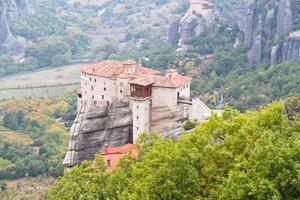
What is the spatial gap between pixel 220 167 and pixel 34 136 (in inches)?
4093

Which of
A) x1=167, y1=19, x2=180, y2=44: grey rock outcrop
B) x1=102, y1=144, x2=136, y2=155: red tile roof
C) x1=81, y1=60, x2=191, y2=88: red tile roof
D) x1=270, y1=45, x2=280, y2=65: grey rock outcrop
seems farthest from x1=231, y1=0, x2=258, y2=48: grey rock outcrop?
x1=102, y1=144, x2=136, y2=155: red tile roof

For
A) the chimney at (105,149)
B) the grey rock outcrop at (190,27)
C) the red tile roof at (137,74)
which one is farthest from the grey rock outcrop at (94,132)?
the grey rock outcrop at (190,27)

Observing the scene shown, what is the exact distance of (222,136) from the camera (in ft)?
135

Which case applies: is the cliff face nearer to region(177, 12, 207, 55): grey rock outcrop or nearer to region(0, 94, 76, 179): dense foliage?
region(177, 12, 207, 55): grey rock outcrop

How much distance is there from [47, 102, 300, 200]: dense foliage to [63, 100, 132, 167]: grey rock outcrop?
2647cm

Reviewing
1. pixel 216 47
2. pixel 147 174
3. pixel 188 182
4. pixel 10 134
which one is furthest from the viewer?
pixel 216 47

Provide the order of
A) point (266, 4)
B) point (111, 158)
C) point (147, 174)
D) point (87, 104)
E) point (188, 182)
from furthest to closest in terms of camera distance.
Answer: point (266, 4) → point (87, 104) → point (111, 158) → point (147, 174) → point (188, 182)

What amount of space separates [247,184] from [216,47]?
423ft

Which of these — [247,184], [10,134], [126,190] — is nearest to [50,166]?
[10,134]

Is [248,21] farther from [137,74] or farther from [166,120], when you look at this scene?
[166,120]

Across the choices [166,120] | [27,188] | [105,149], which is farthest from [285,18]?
[105,149]

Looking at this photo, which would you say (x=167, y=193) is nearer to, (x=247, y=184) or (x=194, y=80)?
(x=247, y=184)

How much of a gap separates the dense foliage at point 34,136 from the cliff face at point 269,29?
43349 millimetres

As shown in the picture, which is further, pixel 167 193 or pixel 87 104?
pixel 87 104
